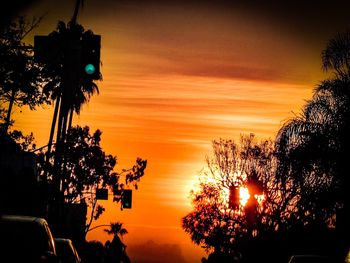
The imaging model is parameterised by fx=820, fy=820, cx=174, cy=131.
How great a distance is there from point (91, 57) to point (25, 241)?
285 inches

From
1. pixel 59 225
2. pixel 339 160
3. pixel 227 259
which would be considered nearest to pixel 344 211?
pixel 339 160

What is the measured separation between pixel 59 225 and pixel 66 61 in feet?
101

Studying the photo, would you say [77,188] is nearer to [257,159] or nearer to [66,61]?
[257,159]

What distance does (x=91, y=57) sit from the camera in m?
20.3

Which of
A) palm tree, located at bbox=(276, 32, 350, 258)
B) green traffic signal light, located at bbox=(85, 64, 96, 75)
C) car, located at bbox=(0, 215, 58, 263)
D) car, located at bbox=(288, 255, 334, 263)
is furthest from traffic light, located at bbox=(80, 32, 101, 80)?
palm tree, located at bbox=(276, 32, 350, 258)

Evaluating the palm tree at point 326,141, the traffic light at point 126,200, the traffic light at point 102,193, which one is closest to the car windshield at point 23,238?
the palm tree at point 326,141

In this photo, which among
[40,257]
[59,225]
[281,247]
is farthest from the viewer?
[281,247]

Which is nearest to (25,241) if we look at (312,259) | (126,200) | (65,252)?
(65,252)

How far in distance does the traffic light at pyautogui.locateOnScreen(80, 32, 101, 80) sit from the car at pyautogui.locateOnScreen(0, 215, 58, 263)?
5833mm

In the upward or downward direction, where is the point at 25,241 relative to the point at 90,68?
downward

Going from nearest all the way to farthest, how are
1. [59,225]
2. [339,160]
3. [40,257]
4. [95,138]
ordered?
[40,257]
[339,160]
[59,225]
[95,138]

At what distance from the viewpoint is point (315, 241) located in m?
55.4

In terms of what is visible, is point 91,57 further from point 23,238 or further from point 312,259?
point 312,259

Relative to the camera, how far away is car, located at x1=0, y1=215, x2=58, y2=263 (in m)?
13.5
